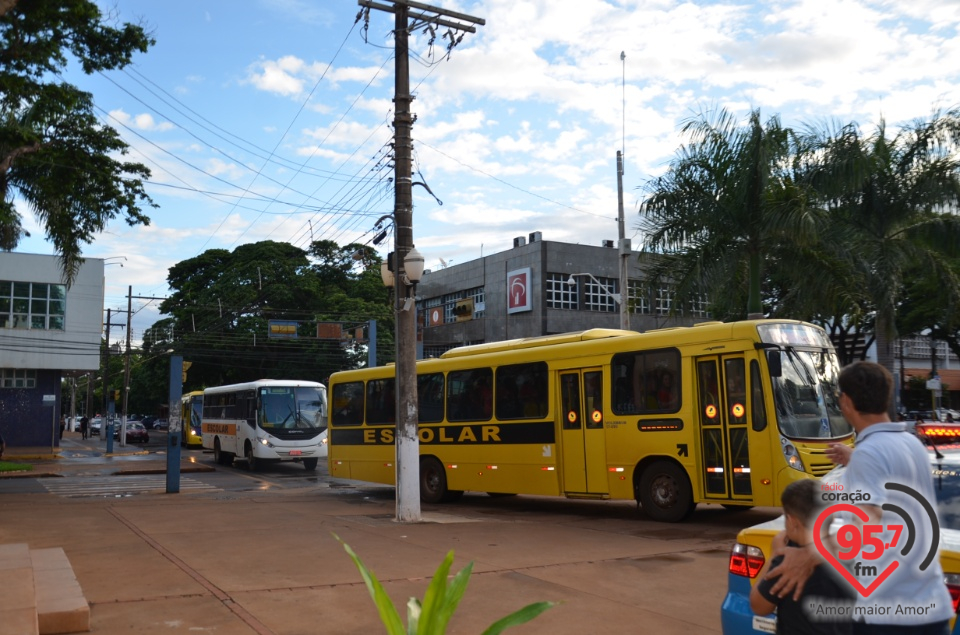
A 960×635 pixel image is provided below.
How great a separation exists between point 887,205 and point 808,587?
19.5 m

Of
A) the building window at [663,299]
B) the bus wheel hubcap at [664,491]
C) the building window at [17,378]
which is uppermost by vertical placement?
the building window at [663,299]

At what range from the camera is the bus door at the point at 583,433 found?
46.4 ft

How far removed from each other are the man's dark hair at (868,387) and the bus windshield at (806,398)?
29.7 ft

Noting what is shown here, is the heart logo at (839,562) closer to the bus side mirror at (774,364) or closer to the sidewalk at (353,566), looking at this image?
the sidewalk at (353,566)

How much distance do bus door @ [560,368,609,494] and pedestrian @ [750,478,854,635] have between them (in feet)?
36.4

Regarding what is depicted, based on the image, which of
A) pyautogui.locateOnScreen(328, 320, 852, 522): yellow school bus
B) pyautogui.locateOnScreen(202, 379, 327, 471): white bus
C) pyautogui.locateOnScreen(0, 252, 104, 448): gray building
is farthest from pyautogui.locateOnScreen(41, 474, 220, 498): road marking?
pyautogui.locateOnScreen(0, 252, 104, 448): gray building

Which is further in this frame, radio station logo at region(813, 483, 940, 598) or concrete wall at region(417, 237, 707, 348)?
concrete wall at region(417, 237, 707, 348)

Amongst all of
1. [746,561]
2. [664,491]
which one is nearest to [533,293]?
[664,491]

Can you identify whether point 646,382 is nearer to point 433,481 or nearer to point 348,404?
point 433,481

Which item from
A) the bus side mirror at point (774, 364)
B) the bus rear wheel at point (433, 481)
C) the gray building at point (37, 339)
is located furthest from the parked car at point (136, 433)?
the bus side mirror at point (774, 364)

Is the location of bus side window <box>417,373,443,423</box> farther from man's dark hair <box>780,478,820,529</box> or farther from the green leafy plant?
man's dark hair <box>780,478,820,529</box>

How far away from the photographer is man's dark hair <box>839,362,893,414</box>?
3.17 m

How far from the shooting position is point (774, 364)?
1216 centimetres

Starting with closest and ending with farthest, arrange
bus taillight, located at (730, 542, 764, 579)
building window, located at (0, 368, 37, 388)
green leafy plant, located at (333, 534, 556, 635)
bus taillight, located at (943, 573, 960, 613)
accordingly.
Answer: green leafy plant, located at (333, 534, 556, 635), bus taillight, located at (943, 573, 960, 613), bus taillight, located at (730, 542, 764, 579), building window, located at (0, 368, 37, 388)
